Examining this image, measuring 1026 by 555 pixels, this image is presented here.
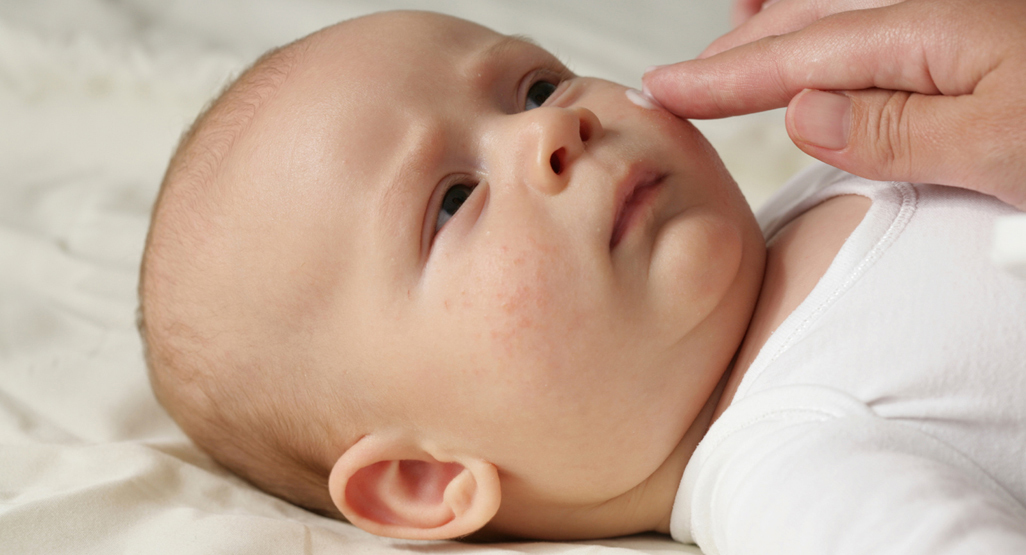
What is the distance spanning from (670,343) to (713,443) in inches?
5.2

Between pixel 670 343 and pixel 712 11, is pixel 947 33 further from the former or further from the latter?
pixel 712 11

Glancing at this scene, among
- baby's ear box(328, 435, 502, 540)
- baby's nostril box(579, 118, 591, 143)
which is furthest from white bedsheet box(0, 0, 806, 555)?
baby's nostril box(579, 118, 591, 143)

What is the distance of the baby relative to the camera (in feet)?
3.27

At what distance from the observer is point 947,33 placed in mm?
916

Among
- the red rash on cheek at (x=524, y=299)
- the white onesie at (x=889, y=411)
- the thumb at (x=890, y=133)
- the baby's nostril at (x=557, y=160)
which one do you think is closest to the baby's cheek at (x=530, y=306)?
the red rash on cheek at (x=524, y=299)

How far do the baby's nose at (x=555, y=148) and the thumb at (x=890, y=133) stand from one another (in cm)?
26

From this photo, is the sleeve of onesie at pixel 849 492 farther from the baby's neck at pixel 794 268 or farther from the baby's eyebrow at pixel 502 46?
the baby's eyebrow at pixel 502 46

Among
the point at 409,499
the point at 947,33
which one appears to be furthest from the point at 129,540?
the point at 947,33

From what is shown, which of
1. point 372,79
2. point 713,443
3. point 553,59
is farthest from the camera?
point 553,59

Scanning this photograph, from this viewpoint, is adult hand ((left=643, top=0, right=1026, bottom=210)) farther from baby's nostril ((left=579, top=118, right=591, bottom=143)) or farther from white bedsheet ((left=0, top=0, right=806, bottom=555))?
white bedsheet ((left=0, top=0, right=806, bottom=555))

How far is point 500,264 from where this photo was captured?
1.03m

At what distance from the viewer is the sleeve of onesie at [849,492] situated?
2.61 ft

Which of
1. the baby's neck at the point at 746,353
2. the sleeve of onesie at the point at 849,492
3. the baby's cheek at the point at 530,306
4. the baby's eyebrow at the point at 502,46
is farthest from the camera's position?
the baby's eyebrow at the point at 502,46

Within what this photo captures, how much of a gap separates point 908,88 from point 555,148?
0.41 meters
